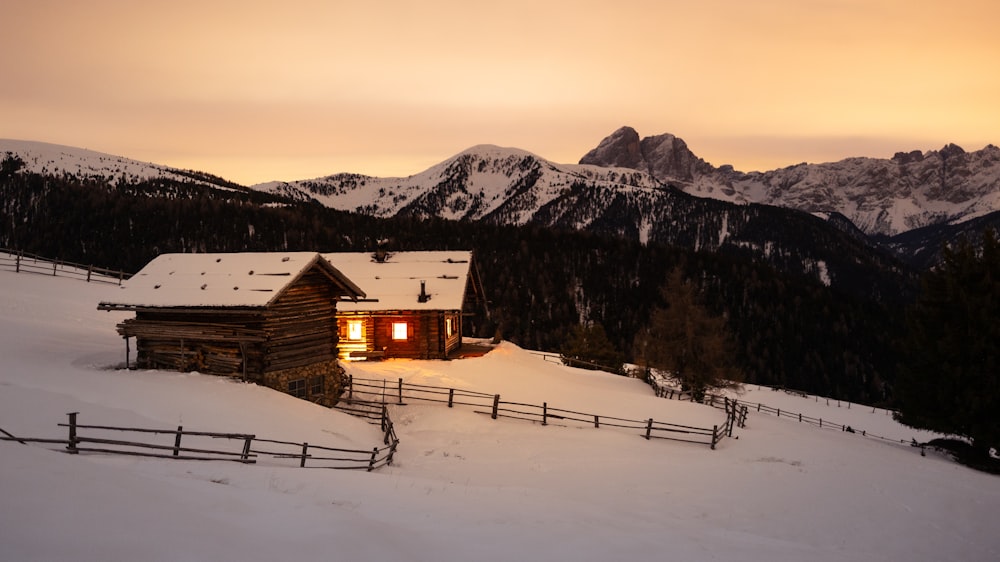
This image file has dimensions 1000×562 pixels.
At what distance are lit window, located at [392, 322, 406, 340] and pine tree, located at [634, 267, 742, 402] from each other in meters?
17.4

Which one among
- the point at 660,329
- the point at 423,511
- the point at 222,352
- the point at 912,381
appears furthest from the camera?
the point at 660,329

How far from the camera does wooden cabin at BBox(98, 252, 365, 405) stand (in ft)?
78.6

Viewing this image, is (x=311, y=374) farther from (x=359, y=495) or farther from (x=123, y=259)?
(x=123, y=259)

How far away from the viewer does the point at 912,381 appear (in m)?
29.1

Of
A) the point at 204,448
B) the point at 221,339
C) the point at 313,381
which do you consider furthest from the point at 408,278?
the point at 204,448

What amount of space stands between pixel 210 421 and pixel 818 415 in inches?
1978

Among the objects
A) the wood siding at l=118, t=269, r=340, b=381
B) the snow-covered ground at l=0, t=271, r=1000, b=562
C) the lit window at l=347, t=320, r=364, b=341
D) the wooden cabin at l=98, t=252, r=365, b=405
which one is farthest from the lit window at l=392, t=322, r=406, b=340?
the wood siding at l=118, t=269, r=340, b=381

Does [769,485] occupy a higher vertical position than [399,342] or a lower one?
lower

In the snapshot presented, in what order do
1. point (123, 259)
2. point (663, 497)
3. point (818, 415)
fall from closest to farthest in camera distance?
1. point (663, 497)
2. point (818, 415)
3. point (123, 259)

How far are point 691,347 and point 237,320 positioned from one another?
94.0ft

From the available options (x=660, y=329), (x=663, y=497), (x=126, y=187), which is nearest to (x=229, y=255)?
(x=663, y=497)

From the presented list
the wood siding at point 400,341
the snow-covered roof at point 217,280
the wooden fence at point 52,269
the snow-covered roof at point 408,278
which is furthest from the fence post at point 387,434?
the wooden fence at point 52,269

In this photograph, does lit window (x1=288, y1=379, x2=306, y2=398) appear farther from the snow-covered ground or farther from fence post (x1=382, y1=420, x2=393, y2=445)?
fence post (x1=382, y1=420, x2=393, y2=445)

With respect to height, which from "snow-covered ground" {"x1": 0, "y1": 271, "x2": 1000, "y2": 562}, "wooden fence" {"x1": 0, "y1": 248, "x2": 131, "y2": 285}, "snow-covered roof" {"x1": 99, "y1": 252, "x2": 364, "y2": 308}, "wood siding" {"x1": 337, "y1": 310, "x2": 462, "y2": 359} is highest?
"wooden fence" {"x1": 0, "y1": 248, "x2": 131, "y2": 285}
